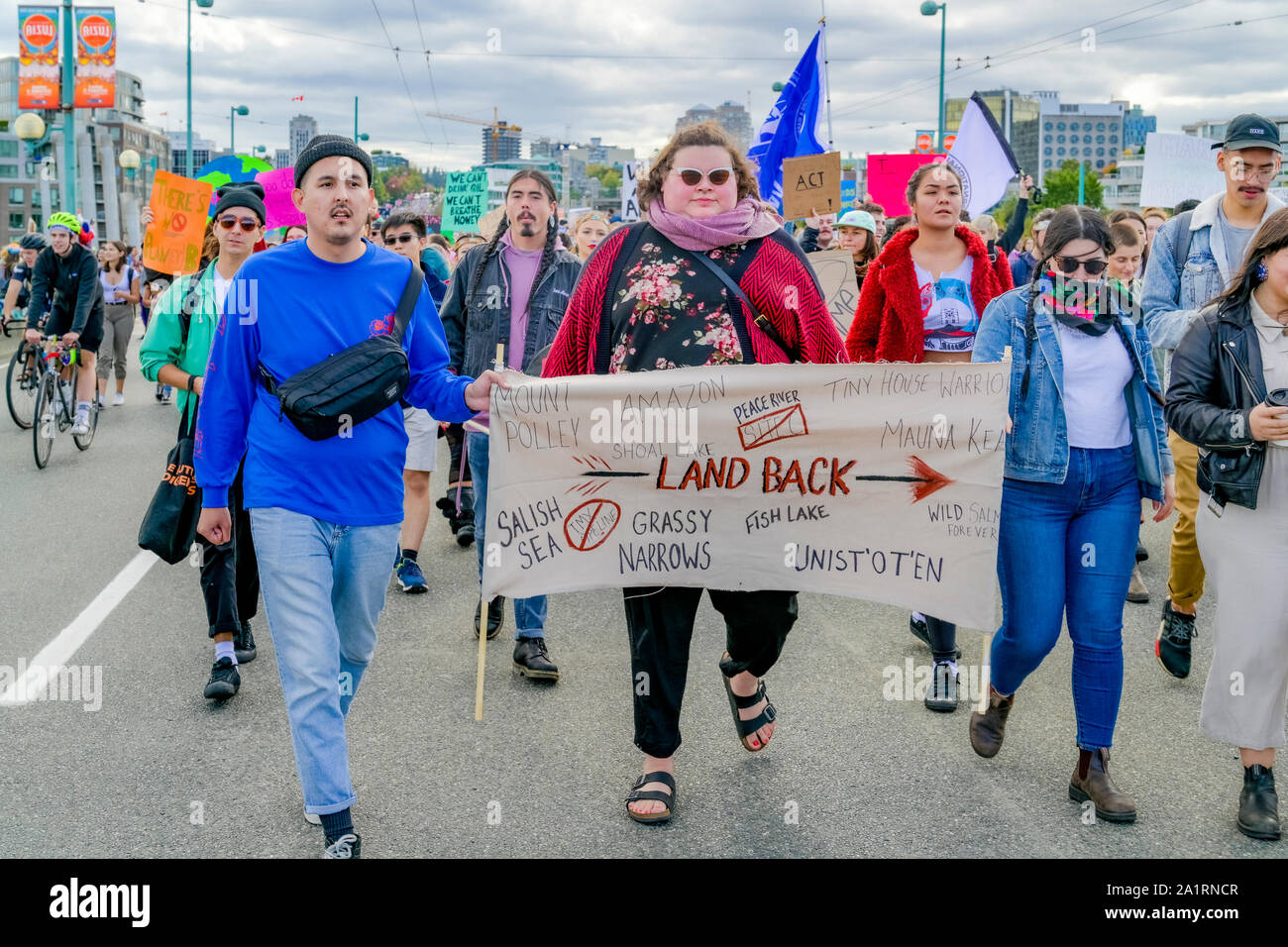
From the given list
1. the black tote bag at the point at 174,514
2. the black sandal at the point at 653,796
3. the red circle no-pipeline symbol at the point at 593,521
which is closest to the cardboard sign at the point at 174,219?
the black tote bag at the point at 174,514

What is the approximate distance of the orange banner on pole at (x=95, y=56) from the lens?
35094 millimetres

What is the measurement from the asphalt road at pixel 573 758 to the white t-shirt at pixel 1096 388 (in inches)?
47.6

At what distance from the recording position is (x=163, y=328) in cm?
575

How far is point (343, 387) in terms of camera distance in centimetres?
370

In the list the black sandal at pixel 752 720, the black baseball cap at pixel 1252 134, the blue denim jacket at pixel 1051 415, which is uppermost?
the black baseball cap at pixel 1252 134

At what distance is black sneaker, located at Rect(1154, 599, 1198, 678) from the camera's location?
5652 mm

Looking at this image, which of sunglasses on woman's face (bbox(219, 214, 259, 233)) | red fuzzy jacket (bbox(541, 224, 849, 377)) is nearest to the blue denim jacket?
red fuzzy jacket (bbox(541, 224, 849, 377))

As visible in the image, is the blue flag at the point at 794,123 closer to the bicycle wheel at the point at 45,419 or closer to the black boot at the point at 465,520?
the black boot at the point at 465,520

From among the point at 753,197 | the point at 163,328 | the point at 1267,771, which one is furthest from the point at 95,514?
the point at 1267,771

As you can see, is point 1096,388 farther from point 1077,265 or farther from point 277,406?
point 277,406

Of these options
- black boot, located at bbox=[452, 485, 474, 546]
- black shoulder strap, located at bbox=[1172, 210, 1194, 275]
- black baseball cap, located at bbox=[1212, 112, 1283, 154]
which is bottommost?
black boot, located at bbox=[452, 485, 474, 546]

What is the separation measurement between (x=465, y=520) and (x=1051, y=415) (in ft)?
16.3

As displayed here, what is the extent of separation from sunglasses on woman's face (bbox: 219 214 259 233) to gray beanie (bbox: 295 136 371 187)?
1884 mm

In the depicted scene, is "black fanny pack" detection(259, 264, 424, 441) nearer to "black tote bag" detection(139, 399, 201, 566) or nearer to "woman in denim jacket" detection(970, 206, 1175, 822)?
"black tote bag" detection(139, 399, 201, 566)
